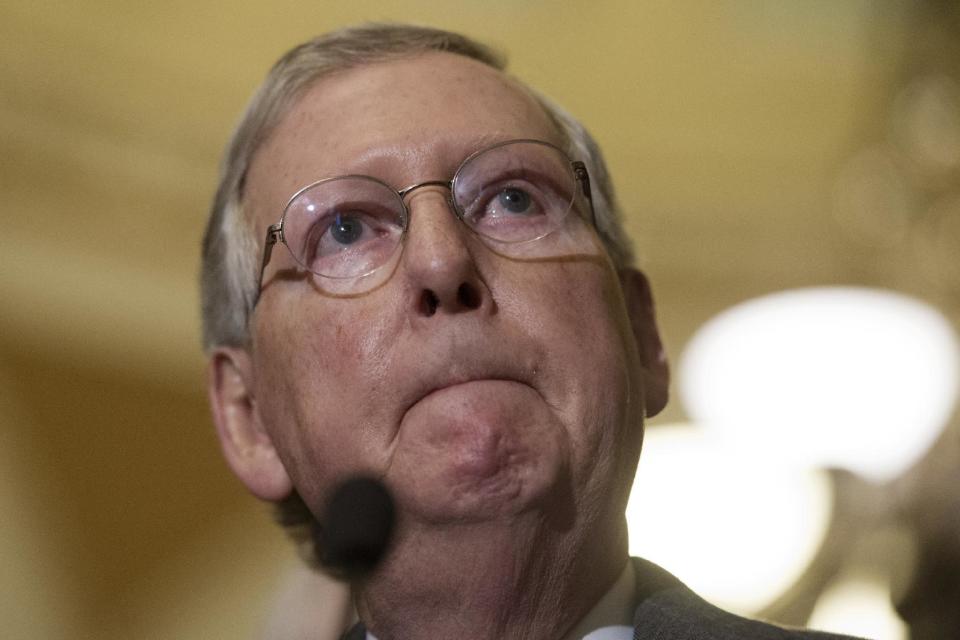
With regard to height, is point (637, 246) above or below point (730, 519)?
above

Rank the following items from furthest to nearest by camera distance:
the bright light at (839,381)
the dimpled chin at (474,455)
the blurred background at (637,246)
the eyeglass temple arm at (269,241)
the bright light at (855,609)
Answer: the bright light at (839,381), the blurred background at (637,246), the bright light at (855,609), the eyeglass temple arm at (269,241), the dimpled chin at (474,455)

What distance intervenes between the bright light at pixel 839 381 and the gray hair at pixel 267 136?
326 centimetres

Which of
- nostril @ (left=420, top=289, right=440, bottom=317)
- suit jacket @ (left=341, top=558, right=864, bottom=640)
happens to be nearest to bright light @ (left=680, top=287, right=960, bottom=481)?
suit jacket @ (left=341, top=558, right=864, bottom=640)

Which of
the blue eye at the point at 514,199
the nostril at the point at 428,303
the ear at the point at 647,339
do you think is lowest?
the ear at the point at 647,339

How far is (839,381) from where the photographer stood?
5.11 m

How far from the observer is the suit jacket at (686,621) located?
4.97 ft

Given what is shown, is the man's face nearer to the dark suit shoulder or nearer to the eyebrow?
the eyebrow

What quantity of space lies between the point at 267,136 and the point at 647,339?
70 centimetres

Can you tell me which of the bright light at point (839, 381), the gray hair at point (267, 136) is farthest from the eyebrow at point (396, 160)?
the bright light at point (839, 381)

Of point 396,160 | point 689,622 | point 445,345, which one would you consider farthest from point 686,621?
point 396,160

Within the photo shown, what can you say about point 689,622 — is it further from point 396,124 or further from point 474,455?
point 396,124

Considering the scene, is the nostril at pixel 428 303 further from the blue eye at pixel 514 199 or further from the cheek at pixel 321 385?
the blue eye at pixel 514 199

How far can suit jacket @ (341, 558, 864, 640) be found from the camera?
1.51 meters

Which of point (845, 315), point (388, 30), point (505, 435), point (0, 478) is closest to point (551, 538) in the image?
point (505, 435)
